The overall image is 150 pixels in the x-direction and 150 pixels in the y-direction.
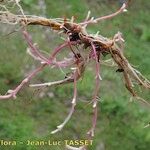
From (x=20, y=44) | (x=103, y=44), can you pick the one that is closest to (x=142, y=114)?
(x=20, y=44)

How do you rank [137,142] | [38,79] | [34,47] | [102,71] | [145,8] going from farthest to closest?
[145,8], [102,71], [38,79], [137,142], [34,47]

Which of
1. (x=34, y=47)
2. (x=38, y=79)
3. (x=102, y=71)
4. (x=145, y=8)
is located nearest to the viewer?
(x=34, y=47)

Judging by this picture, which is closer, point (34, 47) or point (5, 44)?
point (34, 47)

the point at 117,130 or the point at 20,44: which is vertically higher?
the point at 20,44

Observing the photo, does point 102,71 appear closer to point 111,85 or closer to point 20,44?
point 111,85

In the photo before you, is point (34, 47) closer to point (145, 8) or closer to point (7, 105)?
point (7, 105)

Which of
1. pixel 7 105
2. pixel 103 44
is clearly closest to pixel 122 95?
pixel 7 105

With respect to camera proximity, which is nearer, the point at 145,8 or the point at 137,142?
the point at 137,142

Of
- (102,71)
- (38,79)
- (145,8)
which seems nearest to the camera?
(38,79)

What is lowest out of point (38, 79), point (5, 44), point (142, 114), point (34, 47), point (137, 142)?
point (34, 47)
